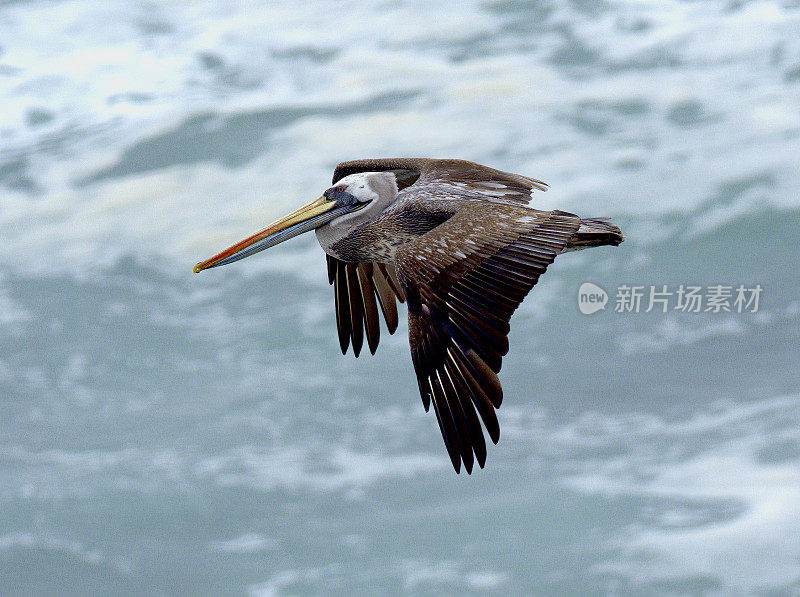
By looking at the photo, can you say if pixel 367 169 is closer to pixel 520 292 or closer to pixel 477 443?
pixel 520 292

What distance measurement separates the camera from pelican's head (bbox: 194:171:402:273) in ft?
34.6

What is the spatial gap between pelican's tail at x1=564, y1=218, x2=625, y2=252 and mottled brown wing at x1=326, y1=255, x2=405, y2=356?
2529mm

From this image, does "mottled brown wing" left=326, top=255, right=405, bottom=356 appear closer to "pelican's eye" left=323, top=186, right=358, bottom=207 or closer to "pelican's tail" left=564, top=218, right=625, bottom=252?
"pelican's eye" left=323, top=186, right=358, bottom=207

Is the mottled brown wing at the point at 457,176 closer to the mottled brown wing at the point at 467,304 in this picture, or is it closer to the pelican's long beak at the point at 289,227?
the pelican's long beak at the point at 289,227

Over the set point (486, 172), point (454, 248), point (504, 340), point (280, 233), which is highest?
point (486, 172)

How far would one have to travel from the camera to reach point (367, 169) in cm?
1167

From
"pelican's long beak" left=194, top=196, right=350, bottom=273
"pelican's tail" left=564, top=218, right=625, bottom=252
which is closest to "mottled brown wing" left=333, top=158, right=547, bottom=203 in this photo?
"pelican's tail" left=564, top=218, right=625, bottom=252

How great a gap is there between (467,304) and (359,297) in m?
3.49

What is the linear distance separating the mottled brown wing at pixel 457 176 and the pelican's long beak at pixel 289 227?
2.78 ft

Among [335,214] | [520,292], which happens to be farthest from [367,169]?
[520,292]

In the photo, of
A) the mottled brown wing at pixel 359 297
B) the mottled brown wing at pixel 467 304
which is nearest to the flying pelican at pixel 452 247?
the mottled brown wing at pixel 467 304

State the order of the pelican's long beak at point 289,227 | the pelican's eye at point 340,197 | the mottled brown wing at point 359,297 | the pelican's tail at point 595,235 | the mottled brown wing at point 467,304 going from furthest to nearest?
1. the mottled brown wing at point 359,297
2. the pelican's eye at point 340,197
3. the pelican's tail at point 595,235
4. the pelican's long beak at point 289,227
5. the mottled brown wing at point 467,304

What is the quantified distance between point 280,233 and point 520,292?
2447 mm

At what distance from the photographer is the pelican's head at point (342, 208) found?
10555mm
